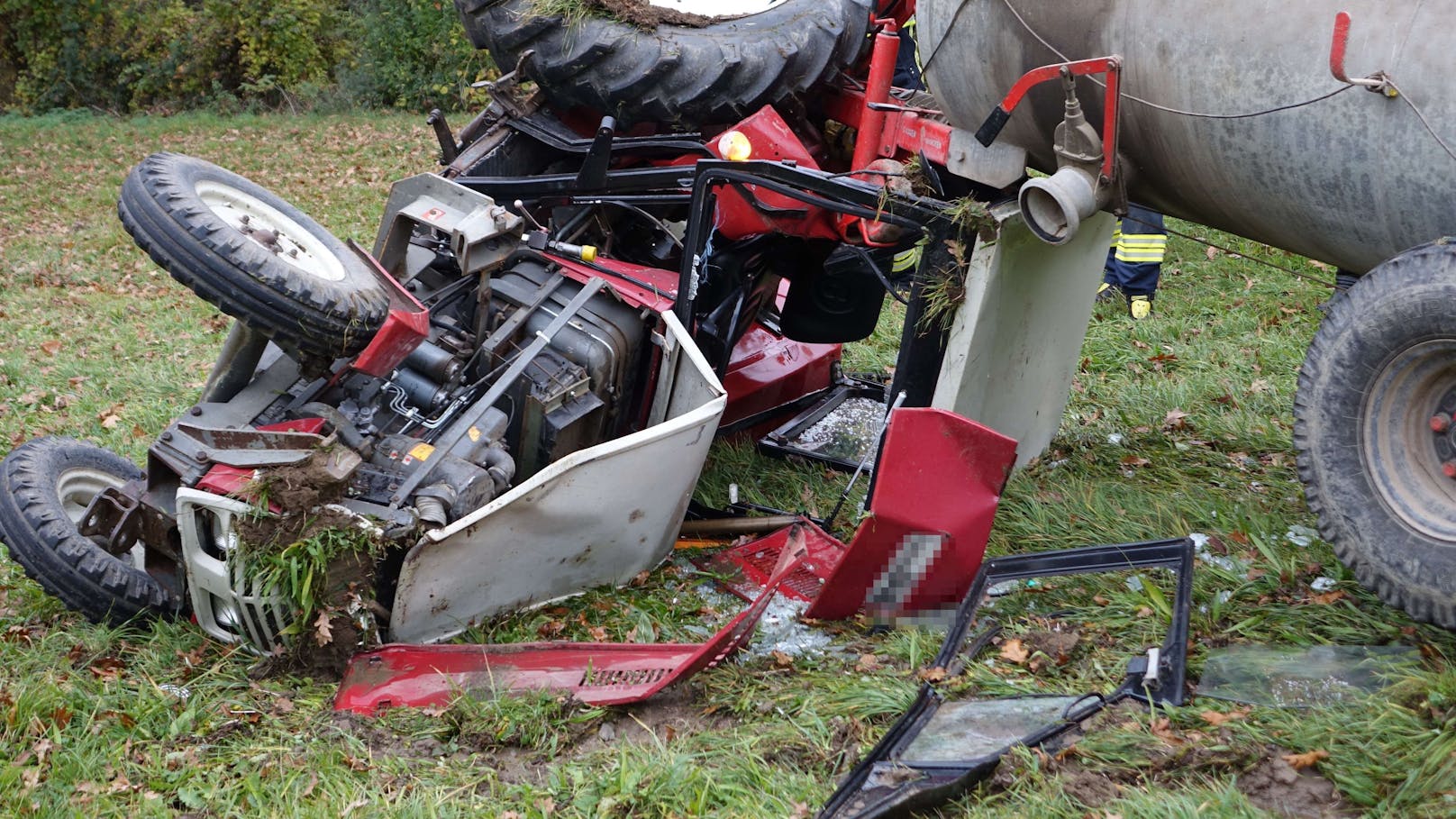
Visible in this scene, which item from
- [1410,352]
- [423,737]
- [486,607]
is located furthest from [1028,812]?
[486,607]

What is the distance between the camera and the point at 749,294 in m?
5.16

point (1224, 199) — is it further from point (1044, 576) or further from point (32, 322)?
point (32, 322)

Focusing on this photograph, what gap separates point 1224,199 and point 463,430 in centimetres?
248

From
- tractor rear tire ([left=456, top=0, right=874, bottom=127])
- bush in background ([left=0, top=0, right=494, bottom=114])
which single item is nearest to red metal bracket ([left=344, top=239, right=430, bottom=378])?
tractor rear tire ([left=456, top=0, right=874, bottom=127])

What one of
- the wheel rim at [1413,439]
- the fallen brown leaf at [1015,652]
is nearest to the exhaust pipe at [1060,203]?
the wheel rim at [1413,439]

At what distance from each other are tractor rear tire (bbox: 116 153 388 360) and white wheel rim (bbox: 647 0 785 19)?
174cm

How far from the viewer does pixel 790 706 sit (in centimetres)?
351

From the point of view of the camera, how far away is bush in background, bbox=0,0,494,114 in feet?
56.5

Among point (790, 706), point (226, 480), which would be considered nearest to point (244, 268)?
point (226, 480)

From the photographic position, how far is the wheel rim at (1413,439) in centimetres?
282

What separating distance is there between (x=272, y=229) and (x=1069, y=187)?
8.77 ft

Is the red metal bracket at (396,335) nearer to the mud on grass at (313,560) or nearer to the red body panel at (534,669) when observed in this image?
the mud on grass at (313,560)

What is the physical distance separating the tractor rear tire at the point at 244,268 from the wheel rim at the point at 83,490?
1.03 m

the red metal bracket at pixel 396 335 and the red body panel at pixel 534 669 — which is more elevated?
the red metal bracket at pixel 396 335
